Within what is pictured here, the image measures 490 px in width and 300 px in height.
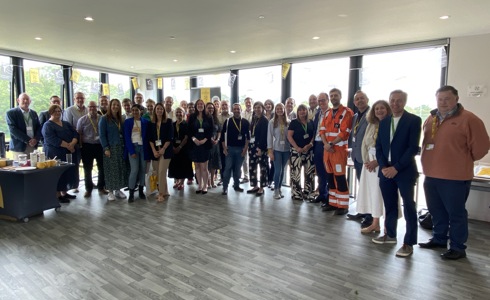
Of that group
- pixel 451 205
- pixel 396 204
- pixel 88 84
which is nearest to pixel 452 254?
pixel 451 205

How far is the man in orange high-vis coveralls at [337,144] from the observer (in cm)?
401

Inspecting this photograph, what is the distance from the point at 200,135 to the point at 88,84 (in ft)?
15.3

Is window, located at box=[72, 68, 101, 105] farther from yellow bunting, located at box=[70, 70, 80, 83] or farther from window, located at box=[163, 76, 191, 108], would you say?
window, located at box=[163, 76, 191, 108]

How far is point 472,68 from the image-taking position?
492cm

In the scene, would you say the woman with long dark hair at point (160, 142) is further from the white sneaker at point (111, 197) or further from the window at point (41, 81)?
the window at point (41, 81)

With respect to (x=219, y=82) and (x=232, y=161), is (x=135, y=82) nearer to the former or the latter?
(x=219, y=82)

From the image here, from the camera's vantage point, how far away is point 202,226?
3820 mm

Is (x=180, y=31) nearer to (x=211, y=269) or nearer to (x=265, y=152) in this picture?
(x=265, y=152)

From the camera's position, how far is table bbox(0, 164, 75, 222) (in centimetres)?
388

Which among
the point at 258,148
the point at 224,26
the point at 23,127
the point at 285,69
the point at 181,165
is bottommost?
the point at 181,165

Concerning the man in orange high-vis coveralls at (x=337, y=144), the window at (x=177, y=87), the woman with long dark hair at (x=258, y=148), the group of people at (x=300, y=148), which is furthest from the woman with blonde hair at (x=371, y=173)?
the window at (x=177, y=87)

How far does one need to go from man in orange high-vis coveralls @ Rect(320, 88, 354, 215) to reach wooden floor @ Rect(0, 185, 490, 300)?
343 mm

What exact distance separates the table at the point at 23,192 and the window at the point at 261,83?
16.5ft

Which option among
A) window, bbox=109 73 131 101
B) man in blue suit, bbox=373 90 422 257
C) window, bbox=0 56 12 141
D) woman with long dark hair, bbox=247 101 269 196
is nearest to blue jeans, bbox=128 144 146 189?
woman with long dark hair, bbox=247 101 269 196
